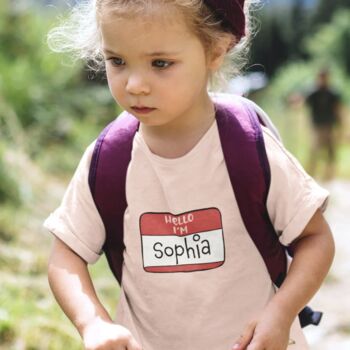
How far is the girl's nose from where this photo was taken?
1890mm


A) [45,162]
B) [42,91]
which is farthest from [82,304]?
[42,91]

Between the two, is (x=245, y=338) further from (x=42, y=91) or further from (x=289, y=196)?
(x=42, y=91)

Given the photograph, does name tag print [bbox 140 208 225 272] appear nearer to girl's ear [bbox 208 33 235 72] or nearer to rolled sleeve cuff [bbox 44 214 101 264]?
rolled sleeve cuff [bbox 44 214 101 264]

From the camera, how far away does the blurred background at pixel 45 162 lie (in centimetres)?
388

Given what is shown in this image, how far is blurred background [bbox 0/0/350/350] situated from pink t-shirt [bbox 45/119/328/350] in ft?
1.54

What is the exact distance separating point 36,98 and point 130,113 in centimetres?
601

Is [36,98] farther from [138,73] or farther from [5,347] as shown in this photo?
[138,73]

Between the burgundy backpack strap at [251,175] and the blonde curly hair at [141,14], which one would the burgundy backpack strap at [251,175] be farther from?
the blonde curly hair at [141,14]

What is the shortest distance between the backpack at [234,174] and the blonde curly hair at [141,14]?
0.14 m

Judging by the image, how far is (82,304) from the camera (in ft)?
6.50

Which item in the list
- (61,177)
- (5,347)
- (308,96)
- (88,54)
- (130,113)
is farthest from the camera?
(308,96)

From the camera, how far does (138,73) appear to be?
6.21ft

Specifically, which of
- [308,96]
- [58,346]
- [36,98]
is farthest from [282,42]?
[58,346]

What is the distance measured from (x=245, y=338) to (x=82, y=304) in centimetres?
39
